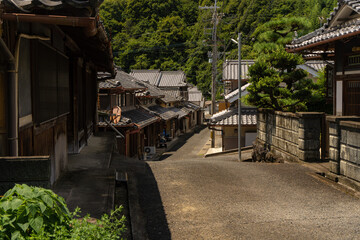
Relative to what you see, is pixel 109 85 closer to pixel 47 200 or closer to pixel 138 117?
pixel 138 117

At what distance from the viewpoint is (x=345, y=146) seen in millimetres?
10070


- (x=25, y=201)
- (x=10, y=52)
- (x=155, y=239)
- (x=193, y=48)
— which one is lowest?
(x=155, y=239)

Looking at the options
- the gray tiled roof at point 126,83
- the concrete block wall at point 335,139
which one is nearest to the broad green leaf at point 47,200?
the concrete block wall at point 335,139

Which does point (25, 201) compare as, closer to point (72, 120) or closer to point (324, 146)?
point (72, 120)

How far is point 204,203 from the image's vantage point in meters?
8.66

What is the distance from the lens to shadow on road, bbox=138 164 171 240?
694 centimetres

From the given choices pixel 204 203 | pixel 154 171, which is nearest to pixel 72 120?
pixel 154 171

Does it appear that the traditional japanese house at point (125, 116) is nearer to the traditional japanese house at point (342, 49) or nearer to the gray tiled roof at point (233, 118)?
the gray tiled roof at point (233, 118)

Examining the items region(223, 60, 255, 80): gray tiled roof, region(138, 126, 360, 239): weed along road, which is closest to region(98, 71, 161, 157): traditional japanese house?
region(223, 60, 255, 80): gray tiled roof

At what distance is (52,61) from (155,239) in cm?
422

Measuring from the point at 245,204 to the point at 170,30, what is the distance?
259 feet

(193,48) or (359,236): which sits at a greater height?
(193,48)

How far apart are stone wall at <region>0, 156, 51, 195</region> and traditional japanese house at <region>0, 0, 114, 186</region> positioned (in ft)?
0.21

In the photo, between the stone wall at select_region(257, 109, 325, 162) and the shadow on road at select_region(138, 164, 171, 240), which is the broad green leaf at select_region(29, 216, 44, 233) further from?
the stone wall at select_region(257, 109, 325, 162)
